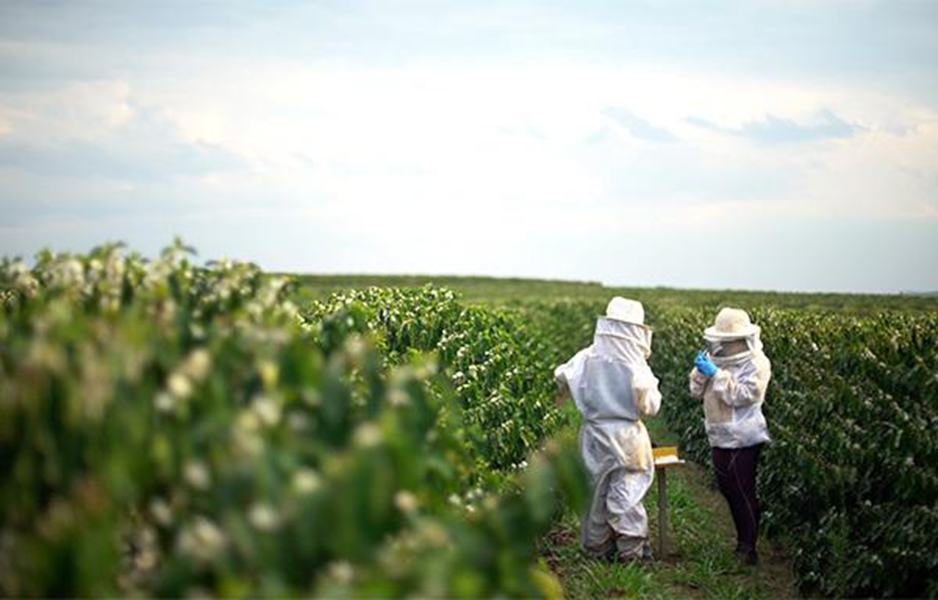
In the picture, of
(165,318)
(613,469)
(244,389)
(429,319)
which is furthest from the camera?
(429,319)

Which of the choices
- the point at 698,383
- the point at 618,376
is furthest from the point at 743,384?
the point at 618,376

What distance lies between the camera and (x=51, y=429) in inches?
150

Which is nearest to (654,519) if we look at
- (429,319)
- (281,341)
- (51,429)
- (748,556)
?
(748,556)

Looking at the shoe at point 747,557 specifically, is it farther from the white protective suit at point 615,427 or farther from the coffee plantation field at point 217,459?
the coffee plantation field at point 217,459

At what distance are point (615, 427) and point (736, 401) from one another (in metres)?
1.05

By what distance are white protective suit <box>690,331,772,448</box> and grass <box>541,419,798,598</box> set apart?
1.12 metres

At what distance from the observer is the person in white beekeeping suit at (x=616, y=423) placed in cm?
1025

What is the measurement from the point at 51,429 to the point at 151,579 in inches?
23.1

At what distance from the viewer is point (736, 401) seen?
33.6 feet

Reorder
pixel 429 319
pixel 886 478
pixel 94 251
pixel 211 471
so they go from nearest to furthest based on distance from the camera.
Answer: pixel 211 471
pixel 94 251
pixel 886 478
pixel 429 319

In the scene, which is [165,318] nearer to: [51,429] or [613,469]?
[51,429]

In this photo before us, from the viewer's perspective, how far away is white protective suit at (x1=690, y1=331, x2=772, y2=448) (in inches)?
404

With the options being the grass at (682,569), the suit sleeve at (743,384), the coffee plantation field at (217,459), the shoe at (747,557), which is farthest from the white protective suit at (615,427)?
the coffee plantation field at (217,459)

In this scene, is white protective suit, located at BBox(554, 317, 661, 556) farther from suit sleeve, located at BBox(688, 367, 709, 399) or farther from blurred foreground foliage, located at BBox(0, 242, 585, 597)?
blurred foreground foliage, located at BBox(0, 242, 585, 597)
